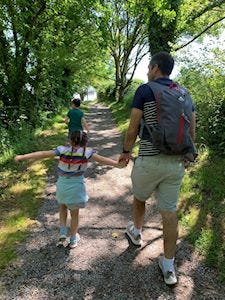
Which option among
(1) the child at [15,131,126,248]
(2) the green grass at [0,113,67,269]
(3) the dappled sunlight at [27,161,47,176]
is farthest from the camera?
(3) the dappled sunlight at [27,161,47,176]

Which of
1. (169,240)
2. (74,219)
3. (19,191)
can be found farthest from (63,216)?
(19,191)

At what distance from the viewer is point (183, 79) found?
512 inches

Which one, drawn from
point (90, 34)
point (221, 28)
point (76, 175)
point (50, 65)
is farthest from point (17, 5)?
point (221, 28)

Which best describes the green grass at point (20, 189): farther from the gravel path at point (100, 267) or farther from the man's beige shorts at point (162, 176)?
the man's beige shorts at point (162, 176)

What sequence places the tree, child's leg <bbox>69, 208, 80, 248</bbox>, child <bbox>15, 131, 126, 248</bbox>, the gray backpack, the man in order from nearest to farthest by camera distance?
1. the gray backpack
2. the man
3. child <bbox>15, 131, 126, 248</bbox>
4. child's leg <bbox>69, 208, 80, 248</bbox>
5. the tree

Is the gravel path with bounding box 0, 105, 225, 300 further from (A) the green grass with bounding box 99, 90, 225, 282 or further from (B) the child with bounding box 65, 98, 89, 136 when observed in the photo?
(B) the child with bounding box 65, 98, 89, 136

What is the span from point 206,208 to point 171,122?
274cm

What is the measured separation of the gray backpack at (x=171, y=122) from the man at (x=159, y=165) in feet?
0.24

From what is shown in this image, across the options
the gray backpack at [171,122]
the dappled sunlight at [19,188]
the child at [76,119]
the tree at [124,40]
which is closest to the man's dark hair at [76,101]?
the child at [76,119]

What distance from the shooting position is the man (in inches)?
144

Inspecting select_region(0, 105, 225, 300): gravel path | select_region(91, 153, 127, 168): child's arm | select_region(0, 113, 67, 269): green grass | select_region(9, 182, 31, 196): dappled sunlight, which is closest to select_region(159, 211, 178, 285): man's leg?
select_region(0, 105, 225, 300): gravel path

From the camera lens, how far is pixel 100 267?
14.2 ft

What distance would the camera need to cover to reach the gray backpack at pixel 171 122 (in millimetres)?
3541

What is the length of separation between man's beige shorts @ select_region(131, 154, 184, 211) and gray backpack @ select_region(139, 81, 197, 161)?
0.14 meters
